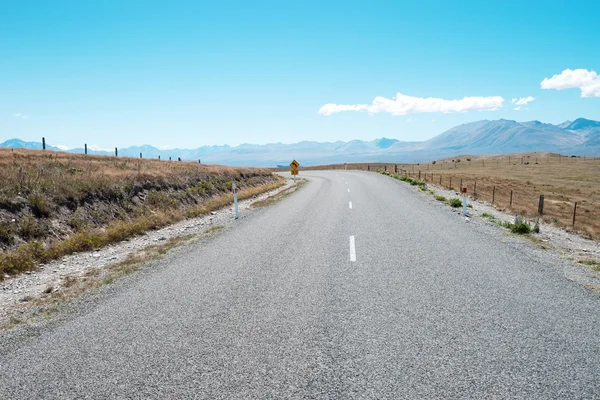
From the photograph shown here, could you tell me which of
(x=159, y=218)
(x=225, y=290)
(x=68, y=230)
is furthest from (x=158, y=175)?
(x=225, y=290)

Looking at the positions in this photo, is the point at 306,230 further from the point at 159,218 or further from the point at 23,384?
the point at 23,384

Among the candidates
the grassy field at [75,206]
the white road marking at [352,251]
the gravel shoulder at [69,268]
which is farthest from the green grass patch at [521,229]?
the grassy field at [75,206]

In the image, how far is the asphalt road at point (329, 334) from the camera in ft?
12.6

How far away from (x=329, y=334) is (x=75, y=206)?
1202cm

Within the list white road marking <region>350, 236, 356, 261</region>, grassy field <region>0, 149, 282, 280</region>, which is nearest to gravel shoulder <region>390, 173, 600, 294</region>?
white road marking <region>350, 236, 356, 261</region>

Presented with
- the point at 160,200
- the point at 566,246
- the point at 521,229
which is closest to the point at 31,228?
the point at 160,200

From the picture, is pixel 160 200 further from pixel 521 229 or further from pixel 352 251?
pixel 521 229

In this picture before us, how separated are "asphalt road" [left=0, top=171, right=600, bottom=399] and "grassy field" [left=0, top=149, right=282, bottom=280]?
4.14 m

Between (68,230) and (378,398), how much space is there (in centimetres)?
1164

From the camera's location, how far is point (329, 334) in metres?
4.89

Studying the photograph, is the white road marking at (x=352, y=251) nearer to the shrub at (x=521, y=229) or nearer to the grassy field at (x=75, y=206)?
the shrub at (x=521, y=229)

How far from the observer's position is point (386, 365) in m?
4.12

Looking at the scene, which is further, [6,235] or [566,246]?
[566,246]

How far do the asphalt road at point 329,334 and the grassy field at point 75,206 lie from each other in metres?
4.14
